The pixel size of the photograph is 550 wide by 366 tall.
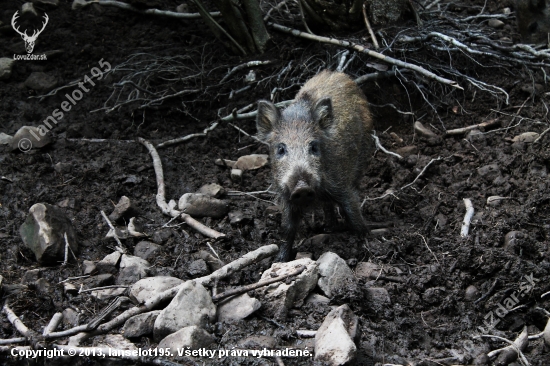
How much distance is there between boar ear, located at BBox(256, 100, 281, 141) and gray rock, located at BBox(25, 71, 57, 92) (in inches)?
138

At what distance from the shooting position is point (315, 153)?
19.6 ft

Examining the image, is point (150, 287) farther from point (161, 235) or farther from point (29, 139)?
point (29, 139)

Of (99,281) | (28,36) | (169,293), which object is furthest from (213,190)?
(28,36)

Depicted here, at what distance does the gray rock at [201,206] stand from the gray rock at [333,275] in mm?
1682

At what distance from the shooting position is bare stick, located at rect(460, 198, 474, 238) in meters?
5.55

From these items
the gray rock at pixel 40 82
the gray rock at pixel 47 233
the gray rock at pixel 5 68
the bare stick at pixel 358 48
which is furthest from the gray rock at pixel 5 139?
the bare stick at pixel 358 48

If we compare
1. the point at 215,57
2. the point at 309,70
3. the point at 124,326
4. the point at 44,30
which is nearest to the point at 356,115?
the point at 309,70

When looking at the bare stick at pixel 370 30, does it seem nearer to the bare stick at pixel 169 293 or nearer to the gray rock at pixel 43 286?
the bare stick at pixel 169 293

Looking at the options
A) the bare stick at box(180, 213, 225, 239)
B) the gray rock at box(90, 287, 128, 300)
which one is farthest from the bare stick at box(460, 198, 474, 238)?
the gray rock at box(90, 287, 128, 300)

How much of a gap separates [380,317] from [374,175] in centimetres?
312

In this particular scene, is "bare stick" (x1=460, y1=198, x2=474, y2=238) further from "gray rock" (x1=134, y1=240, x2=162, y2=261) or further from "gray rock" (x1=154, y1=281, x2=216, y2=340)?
"gray rock" (x1=134, y1=240, x2=162, y2=261)

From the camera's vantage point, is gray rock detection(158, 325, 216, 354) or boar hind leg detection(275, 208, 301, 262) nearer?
gray rock detection(158, 325, 216, 354)

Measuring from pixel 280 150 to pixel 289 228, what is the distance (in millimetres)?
786

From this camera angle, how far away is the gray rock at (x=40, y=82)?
8234mm
